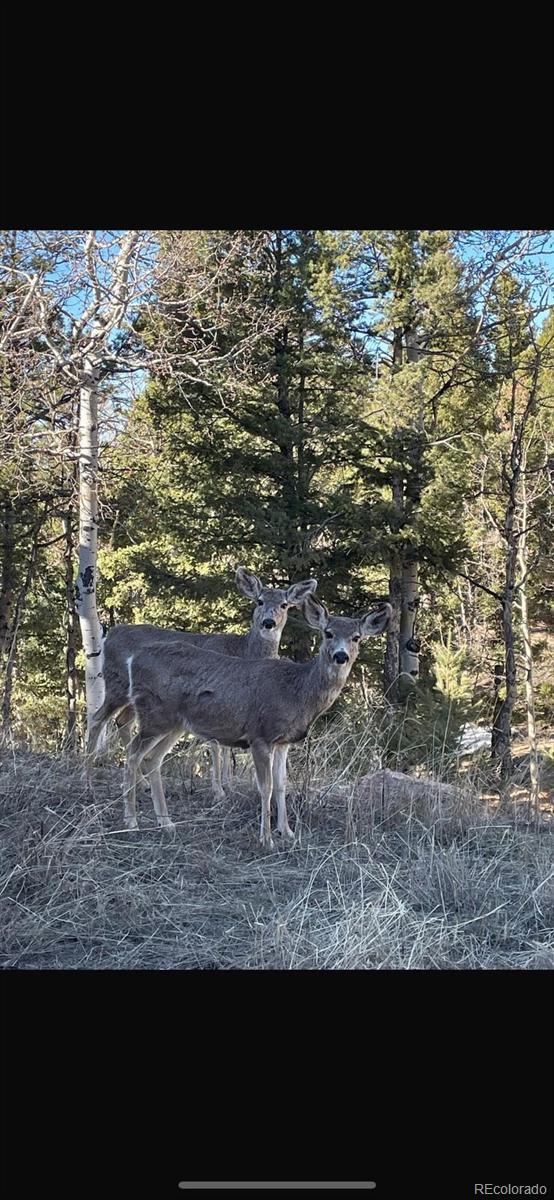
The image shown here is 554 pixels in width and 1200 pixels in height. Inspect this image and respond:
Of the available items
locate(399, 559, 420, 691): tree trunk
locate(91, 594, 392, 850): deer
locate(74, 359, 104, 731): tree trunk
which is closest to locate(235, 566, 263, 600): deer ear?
locate(91, 594, 392, 850): deer

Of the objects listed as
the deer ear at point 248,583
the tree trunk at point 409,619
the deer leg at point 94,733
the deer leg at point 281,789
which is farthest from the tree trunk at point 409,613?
the deer leg at point 281,789

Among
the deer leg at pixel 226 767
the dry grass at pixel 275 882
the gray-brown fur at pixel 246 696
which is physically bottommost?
the dry grass at pixel 275 882

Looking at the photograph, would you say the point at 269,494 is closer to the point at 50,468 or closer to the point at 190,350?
the point at 190,350

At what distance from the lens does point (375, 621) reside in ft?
13.8

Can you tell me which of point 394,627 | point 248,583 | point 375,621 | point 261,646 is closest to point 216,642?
point 261,646

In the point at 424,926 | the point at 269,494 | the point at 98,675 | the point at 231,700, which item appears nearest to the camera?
the point at 424,926

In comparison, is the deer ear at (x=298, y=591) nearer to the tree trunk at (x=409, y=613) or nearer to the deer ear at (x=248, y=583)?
the deer ear at (x=248, y=583)

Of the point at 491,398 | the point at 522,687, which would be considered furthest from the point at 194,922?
the point at 522,687

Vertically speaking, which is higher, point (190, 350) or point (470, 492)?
point (190, 350)

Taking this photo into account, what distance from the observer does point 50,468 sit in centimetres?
885

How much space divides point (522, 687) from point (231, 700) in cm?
978
